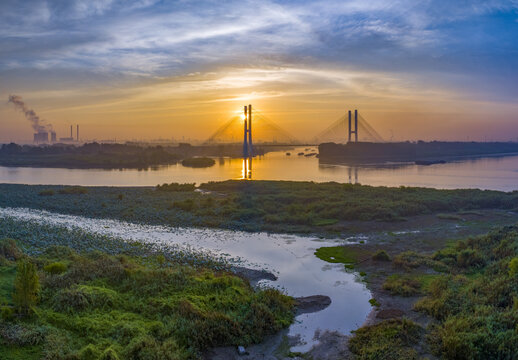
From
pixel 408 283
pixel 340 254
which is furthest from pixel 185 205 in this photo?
pixel 408 283

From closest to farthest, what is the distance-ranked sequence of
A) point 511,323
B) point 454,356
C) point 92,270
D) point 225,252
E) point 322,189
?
point 454,356 < point 511,323 < point 92,270 < point 225,252 < point 322,189

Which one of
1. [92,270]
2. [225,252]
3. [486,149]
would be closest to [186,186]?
[225,252]

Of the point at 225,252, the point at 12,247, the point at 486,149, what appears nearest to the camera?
the point at 12,247

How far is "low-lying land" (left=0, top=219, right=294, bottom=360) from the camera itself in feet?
17.0

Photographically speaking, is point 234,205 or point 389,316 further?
point 234,205

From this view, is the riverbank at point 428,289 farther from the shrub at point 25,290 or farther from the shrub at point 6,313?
the shrub at point 6,313

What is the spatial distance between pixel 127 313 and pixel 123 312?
142 mm

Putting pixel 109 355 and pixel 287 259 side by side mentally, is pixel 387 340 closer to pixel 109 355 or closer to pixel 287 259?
pixel 109 355

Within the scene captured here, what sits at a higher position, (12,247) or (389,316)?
(12,247)

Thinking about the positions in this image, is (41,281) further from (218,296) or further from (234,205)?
(234,205)

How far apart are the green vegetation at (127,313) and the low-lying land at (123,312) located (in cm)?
1

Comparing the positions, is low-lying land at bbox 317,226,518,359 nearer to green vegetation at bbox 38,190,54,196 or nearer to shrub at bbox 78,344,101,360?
shrub at bbox 78,344,101,360

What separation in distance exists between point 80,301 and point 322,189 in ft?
61.7

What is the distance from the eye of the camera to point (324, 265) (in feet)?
34.6
